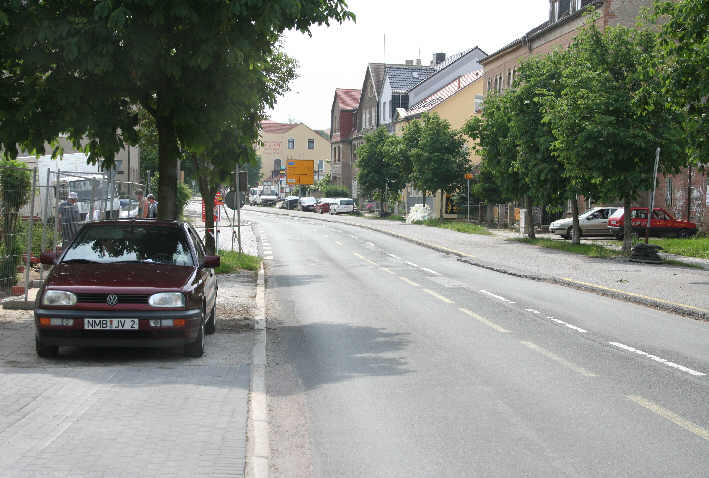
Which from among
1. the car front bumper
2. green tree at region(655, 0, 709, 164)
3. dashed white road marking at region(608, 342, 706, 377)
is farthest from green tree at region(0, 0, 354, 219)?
green tree at region(655, 0, 709, 164)

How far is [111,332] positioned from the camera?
9.06 meters

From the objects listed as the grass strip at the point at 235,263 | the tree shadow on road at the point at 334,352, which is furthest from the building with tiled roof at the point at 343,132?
the tree shadow on road at the point at 334,352

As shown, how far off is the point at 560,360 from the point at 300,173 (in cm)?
10122

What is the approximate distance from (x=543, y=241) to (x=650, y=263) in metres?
11.6

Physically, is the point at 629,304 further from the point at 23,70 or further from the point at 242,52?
the point at 23,70

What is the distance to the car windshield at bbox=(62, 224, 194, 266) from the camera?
10164mm

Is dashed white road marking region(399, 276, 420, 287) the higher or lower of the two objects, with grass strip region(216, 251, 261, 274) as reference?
lower

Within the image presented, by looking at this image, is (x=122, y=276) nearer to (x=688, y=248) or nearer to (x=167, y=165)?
(x=167, y=165)

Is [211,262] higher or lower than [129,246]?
lower

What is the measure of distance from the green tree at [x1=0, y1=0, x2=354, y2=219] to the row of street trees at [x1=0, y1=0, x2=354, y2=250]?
0.04ft

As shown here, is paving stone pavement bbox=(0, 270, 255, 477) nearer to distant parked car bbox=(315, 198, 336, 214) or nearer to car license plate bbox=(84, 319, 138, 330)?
car license plate bbox=(84, 319, 138, 330)

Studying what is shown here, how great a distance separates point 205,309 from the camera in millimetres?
10086

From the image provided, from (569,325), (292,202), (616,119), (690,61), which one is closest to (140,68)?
(569,325)

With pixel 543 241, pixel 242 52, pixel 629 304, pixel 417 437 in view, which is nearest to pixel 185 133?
pixel 242 52
